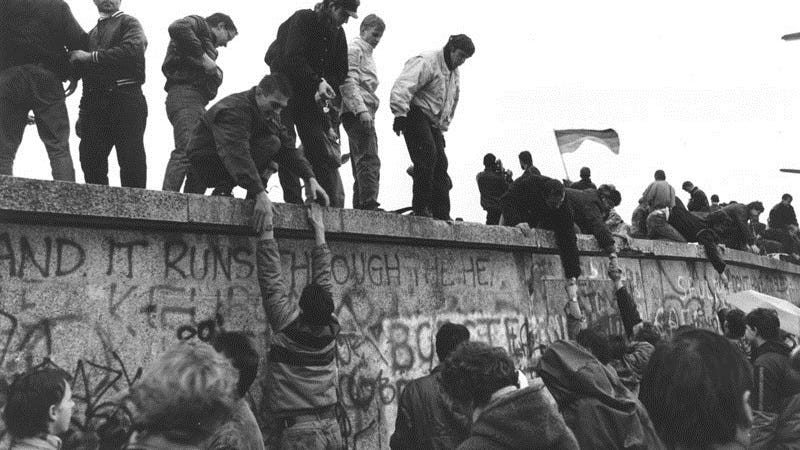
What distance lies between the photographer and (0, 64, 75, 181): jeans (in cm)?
544

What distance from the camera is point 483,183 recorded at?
11070 millimetres

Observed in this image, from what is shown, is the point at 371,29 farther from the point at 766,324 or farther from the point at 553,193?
the point at 766,324

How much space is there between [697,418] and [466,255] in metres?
5.75

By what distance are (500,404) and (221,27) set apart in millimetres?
5011

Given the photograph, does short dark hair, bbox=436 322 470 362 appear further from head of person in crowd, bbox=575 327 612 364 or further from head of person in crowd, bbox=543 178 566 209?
head of person in crowd, bbox=543 178 566 209

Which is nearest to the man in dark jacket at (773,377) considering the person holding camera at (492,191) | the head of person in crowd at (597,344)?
the head of person in crowd at (597,344)

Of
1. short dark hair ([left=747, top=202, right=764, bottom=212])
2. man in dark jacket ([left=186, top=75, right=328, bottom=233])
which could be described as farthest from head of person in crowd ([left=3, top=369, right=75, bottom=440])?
short dark hair ([left=747, top=202, right=764, bottom=212])

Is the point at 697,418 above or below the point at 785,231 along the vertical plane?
below

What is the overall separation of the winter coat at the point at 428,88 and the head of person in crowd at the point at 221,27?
155 centimetres

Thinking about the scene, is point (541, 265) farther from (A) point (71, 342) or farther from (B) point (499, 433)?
(B) point (499, 433)

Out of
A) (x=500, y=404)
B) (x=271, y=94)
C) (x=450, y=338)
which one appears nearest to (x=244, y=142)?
(x=271, y=94)

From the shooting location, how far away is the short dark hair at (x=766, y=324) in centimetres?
581

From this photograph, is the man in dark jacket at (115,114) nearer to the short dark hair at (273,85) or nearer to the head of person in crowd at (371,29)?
the short dark hair at (273,85)

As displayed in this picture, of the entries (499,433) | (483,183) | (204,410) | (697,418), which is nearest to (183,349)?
(204,410)
